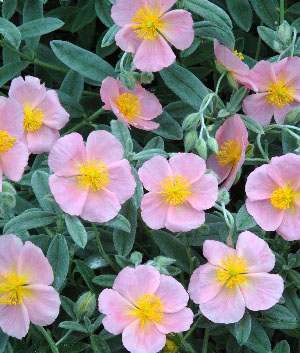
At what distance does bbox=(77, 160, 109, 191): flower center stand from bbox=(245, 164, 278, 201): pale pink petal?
33 cm

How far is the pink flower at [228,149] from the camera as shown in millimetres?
1771

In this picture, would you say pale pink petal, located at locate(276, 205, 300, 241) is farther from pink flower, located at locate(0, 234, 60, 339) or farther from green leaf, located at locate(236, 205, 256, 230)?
pink flower, located at locate(0, 234, 60, 339)

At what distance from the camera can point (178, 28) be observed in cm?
180

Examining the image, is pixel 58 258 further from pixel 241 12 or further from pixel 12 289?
pixel 241 12

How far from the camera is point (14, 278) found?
163cm

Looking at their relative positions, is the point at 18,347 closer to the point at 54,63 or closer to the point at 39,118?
the point at 39,118

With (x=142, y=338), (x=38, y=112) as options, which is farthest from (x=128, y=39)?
(x=142, y=338)

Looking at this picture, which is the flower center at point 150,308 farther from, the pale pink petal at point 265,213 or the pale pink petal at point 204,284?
the pale pink petal at point 265,213

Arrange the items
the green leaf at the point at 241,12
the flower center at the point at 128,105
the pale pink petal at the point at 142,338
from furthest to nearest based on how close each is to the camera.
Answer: the green leaf at the point at 241,12 → the flower center at the point at 128,105 → the pale pink petal at the point at 142,338

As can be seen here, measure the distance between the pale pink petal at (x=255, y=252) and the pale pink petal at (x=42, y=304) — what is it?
1.40 feet

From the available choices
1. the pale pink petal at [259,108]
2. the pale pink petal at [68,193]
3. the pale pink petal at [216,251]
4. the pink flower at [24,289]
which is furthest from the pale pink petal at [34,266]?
the pale pink petal at [259,108]

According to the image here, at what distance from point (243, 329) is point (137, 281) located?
0.27 meters

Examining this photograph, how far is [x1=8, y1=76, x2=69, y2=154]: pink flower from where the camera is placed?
1798 millimetres

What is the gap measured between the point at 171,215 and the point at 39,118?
1.40 ft
